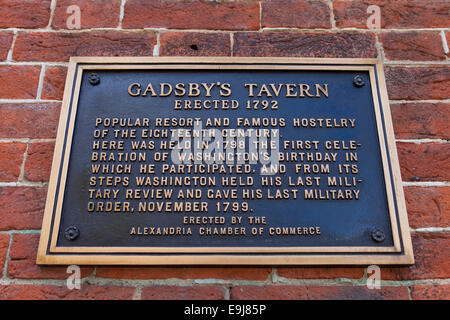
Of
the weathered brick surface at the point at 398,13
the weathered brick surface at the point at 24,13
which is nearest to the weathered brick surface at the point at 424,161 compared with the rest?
the weathered brick surface at the point at 398,13

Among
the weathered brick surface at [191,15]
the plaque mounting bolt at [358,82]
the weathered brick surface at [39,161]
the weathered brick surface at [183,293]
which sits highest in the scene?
the weathered brick surface at [191,15]

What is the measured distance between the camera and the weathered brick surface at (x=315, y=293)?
1934 mm

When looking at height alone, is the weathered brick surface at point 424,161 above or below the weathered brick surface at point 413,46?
below

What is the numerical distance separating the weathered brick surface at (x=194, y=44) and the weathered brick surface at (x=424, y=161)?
127 cm

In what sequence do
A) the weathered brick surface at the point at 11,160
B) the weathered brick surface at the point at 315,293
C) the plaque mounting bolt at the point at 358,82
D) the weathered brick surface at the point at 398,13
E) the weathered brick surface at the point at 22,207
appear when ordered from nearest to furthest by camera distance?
1. the weathered brick surface at the point at 315,293
2. the weathered brick surface at the point at 22,207
3. the weathered brick surface at the point at 11,160
4. the plaque mounting bolt at the point at 358,82
5. the weathered brick surface at the point at 398,13

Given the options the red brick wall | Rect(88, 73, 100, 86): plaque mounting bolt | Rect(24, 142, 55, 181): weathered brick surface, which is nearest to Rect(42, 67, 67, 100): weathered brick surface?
the red brick wall

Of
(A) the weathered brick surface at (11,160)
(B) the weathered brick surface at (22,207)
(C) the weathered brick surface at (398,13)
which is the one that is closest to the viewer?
(B) the weathered brick surface at (22,207)

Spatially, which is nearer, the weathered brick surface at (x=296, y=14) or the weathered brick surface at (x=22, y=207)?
the weathered brick surface at (x=22, y=207)

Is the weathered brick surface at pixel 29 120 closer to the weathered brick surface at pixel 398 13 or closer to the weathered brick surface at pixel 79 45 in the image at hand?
the weathered brick surface at pixel 79 45

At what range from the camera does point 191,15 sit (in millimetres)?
2590

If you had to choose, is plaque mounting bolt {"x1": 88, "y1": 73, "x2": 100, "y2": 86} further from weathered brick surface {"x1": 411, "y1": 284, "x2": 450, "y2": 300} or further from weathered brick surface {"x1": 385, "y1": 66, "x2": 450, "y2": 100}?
weathered brick surface {"x1": 411, "y1": 284, "x2": 450, "y2": 300}

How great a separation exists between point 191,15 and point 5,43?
1.25 meters

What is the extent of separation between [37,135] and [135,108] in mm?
610
